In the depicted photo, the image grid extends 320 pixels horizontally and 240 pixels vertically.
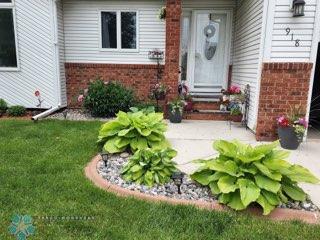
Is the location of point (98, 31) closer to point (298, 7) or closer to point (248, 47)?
point (248, 47)

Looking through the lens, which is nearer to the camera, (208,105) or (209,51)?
(208,105)

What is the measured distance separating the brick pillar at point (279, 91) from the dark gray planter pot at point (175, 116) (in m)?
1.90

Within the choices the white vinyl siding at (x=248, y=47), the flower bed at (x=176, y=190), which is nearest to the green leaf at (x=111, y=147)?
the flower bed at (x=176, y=190)

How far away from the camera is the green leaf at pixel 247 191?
271 centimetres

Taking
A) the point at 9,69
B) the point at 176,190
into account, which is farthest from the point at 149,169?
the point at 9,69

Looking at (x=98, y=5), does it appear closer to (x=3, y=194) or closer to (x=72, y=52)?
(x=72, y=52)

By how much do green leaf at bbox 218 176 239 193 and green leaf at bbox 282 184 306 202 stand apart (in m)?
0.53

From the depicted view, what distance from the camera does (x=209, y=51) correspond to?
812 cm

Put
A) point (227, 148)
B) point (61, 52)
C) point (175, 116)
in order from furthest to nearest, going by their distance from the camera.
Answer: point (61, 52) < point (175, 116) < point (227, 148)

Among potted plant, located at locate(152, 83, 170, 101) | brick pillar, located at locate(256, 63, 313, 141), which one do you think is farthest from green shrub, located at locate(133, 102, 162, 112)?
brick pillar, located at locate(256, 63, 313, 141)

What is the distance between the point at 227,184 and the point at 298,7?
3335mm

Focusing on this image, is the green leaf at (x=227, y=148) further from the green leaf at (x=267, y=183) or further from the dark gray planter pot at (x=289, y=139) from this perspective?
the dark gray planter pot at (x=289, y=139)

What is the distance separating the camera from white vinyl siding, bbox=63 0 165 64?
7914 millimetres

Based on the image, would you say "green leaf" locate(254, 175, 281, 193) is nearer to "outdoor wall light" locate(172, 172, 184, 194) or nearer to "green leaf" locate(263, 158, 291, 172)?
"green leaf" locate(263, 158, 291, 172)
